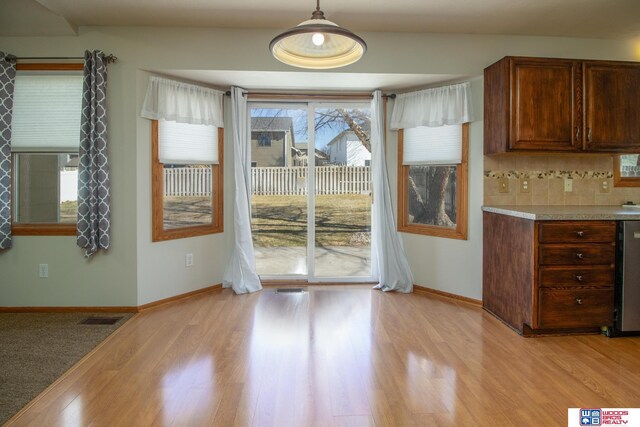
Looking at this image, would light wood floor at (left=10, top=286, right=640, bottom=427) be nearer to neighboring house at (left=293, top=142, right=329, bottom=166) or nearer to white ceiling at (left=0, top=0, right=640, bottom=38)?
neighboring house at (left=293, top=142, right=329, bottom=166)

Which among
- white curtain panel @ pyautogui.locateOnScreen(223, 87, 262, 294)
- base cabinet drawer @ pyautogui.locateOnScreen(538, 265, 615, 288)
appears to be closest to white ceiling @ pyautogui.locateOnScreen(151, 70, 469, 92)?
white curtain panel @ pyautogui.locateOnScreen(223, 87, 262, 294)

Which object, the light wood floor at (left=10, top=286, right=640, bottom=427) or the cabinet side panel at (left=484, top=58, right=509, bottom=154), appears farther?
the cabinet side panel at (left=484, top=58, right=509, bottom=154)

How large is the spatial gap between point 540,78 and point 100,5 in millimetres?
3557

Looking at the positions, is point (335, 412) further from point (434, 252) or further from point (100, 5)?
point (100, 5)

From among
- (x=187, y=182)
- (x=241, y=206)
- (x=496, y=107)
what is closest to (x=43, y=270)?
(x=187, y=182)

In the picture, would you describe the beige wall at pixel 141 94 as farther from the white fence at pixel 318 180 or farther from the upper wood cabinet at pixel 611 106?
the white fence at pixel 318 180

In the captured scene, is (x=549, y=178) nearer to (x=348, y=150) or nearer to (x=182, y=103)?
(x=348, y=150)

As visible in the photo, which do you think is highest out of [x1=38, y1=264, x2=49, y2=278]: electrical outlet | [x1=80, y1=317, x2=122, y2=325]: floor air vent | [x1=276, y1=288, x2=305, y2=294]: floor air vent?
[x1=38, y1=264, x2=49, y2=278]: electrical outlet

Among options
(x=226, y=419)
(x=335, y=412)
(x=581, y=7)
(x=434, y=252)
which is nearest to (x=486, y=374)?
(x=335, y=412)

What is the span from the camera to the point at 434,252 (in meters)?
4.08

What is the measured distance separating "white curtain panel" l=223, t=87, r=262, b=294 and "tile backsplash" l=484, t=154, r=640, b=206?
235 centimetres

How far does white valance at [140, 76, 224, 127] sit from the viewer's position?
3.58 m

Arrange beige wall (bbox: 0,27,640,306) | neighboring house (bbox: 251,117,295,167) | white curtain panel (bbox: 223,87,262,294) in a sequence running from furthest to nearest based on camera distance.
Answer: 1. neighboring house (bbox: 251,117,295,167)
2. white curtain panel (bbox: 223,87,262,294)
3. beige wall (bbox: 0,27,640,306)

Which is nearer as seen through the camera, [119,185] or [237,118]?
[119,185]
